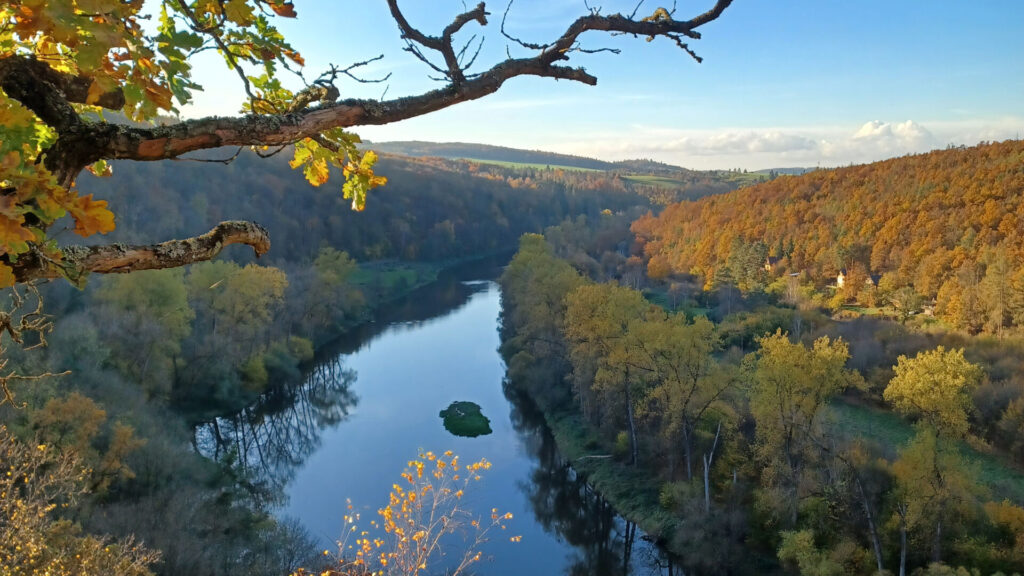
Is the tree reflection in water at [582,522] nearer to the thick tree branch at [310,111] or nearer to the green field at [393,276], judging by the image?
the thick tree branch at [310,111]

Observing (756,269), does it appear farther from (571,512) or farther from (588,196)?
(588,196)

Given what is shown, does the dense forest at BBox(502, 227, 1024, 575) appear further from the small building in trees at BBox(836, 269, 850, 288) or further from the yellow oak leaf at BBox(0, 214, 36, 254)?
the yellow oak leaf at BBox(0, 214, 36, 254)

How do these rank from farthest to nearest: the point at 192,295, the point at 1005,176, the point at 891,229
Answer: the point at 891,229, the point at 1005,176, the point at 192,295

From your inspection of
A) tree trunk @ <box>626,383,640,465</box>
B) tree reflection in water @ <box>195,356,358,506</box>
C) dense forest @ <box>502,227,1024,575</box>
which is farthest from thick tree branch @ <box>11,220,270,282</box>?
tree trunk @ <box>626,383,640,465</box>

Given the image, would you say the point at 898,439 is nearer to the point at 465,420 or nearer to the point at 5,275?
the point at 465,420

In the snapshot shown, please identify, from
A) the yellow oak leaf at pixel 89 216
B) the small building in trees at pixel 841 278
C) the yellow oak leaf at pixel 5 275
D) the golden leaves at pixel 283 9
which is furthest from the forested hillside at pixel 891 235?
the yellow oak leaf at pixel 5 275

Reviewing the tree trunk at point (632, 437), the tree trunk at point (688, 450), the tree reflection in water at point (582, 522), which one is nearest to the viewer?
the tree reflection in water at point (582, 522)

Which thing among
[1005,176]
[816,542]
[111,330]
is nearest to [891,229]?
[1005,176]
